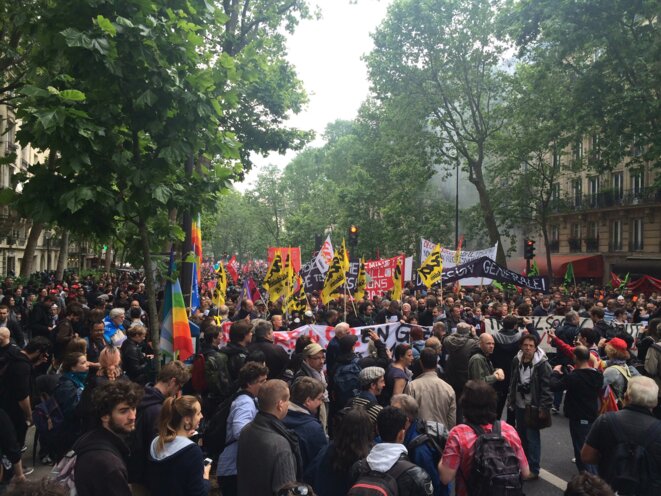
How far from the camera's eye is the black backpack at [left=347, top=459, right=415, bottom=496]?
10.7 ft

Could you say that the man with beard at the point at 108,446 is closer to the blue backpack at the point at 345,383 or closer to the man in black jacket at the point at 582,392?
the blue backpack at the point at 345,383

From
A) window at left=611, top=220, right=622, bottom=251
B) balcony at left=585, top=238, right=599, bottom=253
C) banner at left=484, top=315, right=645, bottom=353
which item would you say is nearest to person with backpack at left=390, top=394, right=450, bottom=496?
banner at left=484, top=315, right=645, bottom=353

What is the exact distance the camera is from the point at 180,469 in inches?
144

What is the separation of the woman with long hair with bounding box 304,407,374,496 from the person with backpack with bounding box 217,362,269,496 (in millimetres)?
919

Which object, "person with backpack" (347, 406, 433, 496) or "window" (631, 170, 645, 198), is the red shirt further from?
"window" (631, 170, 645, 198)

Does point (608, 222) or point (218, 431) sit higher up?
point (608, 222)

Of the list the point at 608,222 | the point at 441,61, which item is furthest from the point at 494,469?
the point at 608,222

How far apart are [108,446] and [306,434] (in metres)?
1.40

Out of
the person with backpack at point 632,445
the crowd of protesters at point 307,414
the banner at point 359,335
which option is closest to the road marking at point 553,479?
the crowd of protesters at point 307,414

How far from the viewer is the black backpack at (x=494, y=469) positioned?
3.75 metres

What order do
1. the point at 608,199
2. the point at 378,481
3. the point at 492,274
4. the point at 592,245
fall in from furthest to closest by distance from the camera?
the point at 592,245 < the point at 608,199 < the point at 492,274 < the point at 378,481

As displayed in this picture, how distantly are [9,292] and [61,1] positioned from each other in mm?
10866

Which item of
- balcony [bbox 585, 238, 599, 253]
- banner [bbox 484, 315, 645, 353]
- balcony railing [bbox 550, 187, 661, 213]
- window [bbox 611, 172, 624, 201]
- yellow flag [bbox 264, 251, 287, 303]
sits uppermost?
window [bbox 611, 172, 624, 201]

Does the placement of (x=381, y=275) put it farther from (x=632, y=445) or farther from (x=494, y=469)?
(x=494, y=469)
